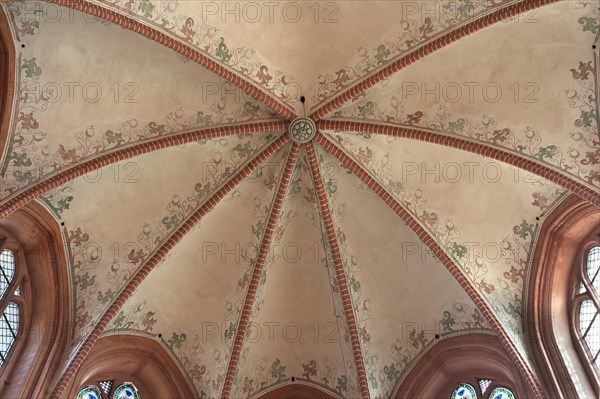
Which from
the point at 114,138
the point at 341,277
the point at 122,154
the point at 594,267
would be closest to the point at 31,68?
the point at 114,138

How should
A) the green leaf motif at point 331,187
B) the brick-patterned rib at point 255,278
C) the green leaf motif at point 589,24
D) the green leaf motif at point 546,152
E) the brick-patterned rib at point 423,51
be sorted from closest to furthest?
the brick-patterned rib at point 423,51 < the green leaf motif at point 589,24 < the green leaf motif at point 546,152 < the brick-patterned rib at point 255,278 < the green leaf motif at point 331,187

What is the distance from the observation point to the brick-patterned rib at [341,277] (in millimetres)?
17484

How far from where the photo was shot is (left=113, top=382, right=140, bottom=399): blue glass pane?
17.2 m

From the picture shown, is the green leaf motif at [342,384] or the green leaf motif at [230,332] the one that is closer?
the green leaf motif at [230,332]

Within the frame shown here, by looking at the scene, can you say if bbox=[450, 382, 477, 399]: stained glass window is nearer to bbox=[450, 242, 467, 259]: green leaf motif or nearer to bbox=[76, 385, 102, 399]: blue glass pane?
bbox=[450, 242, 467, 259]: green leaf motif

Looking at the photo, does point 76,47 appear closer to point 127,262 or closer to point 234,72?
point 234,72

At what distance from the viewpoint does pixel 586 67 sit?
15.5m

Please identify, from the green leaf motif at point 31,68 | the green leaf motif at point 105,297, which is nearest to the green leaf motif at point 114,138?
the green leaf motif at point 31,68

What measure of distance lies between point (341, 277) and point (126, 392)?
448cm

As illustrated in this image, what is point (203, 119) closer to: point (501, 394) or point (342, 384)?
point (342, 384)

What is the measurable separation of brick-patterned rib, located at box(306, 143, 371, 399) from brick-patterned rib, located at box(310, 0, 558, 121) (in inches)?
45.8

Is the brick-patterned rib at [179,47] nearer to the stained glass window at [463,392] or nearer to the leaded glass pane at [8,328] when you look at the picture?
the leaded glass pane at [8,328]

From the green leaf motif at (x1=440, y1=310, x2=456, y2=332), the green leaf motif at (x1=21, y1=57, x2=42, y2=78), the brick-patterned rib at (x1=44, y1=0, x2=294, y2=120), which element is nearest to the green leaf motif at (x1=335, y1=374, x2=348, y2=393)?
the green leaf motif at (x1=440, y1=310, x2=456, y2=332)

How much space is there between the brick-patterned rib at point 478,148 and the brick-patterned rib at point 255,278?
50.1 inches
